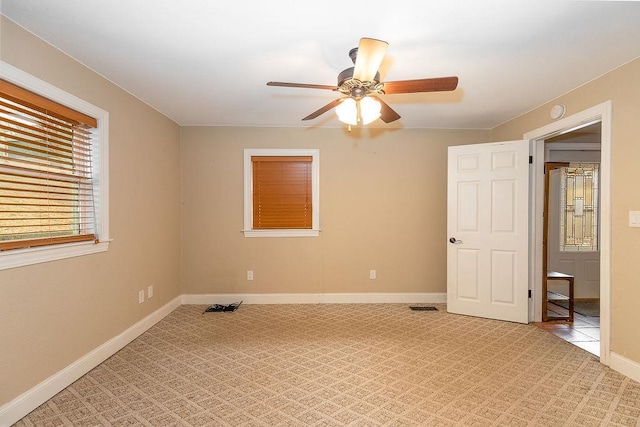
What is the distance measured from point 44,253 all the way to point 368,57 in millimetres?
2425

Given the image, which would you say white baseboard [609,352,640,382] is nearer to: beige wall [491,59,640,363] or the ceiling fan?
beige wall [491,59,640,363]

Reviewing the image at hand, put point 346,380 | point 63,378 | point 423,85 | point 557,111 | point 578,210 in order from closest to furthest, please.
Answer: point 423,85
point 63,378
point 346,380
point 557,111
point 578,210

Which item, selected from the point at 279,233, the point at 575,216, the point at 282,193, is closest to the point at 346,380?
the point at 279,233

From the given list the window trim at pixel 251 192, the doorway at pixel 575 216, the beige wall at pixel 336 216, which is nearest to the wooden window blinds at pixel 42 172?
the beige wall at pixel 336 216

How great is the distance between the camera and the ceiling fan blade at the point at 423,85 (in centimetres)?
187

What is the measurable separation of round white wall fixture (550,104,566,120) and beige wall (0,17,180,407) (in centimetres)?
424

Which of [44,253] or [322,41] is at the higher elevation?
[322,41]

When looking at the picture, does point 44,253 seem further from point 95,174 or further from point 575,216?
point 575,216

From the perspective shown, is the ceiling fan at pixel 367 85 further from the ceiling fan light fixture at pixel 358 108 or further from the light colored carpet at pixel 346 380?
the light colored carpet at pixel 346 380

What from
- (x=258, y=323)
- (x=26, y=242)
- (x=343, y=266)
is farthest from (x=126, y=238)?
(x=343, y=266)

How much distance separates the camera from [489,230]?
371 centimetres

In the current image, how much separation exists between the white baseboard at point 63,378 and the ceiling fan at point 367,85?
248 cm

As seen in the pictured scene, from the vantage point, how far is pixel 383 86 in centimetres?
203

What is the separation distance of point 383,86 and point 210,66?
142 centimetres
